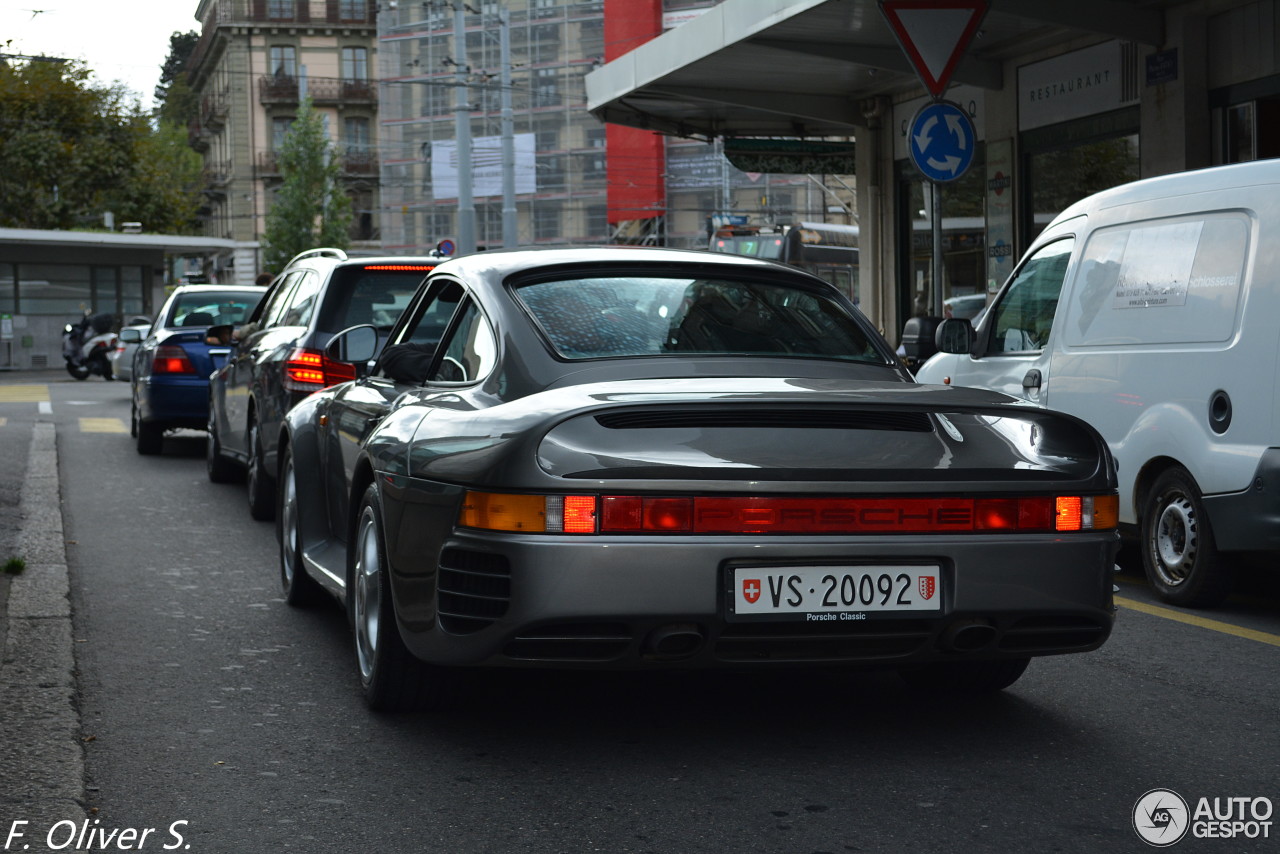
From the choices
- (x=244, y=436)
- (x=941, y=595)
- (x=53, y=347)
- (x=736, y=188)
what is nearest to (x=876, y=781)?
(x=941, y=595)

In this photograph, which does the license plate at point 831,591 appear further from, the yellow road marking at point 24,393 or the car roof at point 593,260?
the yellow road marking at point 24,393

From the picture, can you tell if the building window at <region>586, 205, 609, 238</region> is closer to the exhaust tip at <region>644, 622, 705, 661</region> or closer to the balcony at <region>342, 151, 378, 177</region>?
the balcony at <region>342, 151, 378, 177</region>

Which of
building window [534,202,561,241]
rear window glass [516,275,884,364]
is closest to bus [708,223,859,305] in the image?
building window [534,202,561,241]

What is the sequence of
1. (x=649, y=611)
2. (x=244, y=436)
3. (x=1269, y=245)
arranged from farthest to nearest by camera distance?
(x=244, y=436)
(x=1269, y=245)
(x=649, y=611)

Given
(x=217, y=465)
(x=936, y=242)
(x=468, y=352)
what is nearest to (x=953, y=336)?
(x=936, y=242)

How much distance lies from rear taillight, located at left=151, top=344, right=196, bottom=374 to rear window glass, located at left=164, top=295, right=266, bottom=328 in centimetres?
240

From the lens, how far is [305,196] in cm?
6762

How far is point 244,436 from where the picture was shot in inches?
449

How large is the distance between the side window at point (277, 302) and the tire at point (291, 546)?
157 inches

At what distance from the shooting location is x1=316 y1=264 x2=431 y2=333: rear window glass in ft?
33.1

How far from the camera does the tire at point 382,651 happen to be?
484 cm

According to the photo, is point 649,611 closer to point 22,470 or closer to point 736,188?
point 22,470

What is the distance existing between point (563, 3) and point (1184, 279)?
53256 mm

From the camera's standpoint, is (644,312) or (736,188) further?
(736,188)
